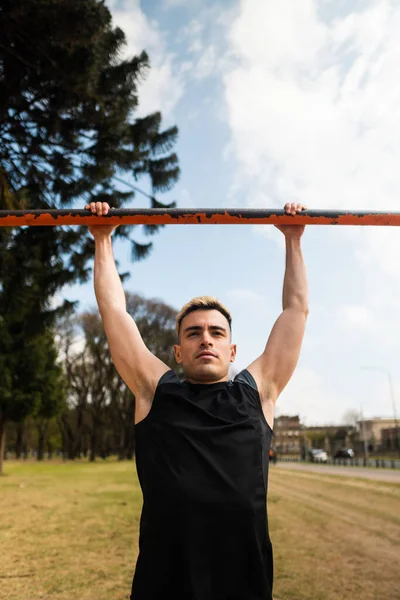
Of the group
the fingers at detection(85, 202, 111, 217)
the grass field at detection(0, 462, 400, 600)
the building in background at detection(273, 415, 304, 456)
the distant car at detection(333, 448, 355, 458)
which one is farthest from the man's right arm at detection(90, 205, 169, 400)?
the building in background at detection(273, 415, 304, 456)

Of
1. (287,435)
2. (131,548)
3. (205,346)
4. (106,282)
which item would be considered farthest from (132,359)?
(287,435)

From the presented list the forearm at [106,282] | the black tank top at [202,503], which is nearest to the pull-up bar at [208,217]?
the forearm at [106,282]

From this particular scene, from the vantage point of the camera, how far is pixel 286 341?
2.21 metres

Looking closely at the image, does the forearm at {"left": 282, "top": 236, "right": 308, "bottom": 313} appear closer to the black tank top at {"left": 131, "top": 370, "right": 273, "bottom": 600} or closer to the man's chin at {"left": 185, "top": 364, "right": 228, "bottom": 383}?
the man's chin at {"left": 185, "top": 364, "right": 228, "bottom": 383}

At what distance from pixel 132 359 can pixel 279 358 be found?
612mm

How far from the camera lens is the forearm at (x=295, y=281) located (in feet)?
7.68

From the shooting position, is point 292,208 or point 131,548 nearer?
point 292,208

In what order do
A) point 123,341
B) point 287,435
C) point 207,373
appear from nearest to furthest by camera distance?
point 207,373 < point 123,341 < point 287,435

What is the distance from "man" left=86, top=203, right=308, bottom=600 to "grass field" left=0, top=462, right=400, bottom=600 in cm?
280

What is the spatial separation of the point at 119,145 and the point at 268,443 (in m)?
8.23

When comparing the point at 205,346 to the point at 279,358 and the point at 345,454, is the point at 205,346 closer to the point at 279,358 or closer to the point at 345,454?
the point at 279,358

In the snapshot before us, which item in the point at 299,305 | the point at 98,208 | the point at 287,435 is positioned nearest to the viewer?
the point at 299,305

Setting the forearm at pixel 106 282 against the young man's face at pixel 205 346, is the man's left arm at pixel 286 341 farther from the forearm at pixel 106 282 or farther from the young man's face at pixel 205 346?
the forearm at pixel 106 282

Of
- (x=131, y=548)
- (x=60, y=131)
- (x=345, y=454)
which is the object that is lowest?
(x=131, y=548)
